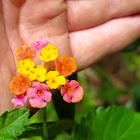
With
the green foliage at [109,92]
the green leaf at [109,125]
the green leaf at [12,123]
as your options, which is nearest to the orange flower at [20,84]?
the green leaf at [12,123]

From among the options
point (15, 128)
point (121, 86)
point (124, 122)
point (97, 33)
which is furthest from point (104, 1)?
point (121, 86)

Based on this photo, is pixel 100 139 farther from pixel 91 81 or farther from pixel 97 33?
pixel 91 81

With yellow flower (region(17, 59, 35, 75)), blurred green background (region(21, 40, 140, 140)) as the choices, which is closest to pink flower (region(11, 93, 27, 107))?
yellow flower (region(17, 59, 35, 75))

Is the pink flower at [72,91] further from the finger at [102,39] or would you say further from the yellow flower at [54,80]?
the finger at [102,39]

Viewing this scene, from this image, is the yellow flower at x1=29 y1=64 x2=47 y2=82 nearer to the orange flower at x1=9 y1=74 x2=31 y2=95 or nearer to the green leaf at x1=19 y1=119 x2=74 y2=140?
the orange flower at x1=9 y1=74 x2=31 y2=95

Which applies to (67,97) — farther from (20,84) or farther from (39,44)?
(39,44)
